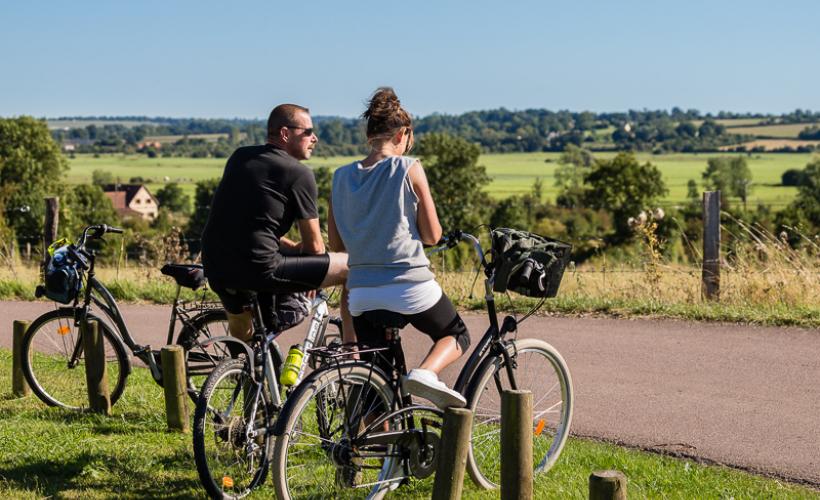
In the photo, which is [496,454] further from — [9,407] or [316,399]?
[9,407]

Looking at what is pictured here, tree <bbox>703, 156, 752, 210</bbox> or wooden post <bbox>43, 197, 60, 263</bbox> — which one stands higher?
wooden post <bbox>43, 197, 60, 263</bbox>

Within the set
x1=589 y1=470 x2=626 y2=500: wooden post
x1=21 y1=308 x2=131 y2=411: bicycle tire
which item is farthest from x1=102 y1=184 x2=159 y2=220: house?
x1=589 y1=470 x2=626 y2=500: wooden post

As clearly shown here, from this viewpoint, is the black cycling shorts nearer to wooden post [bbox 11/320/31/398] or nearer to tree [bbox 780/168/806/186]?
wooden post [bbox 11/320/31/398]

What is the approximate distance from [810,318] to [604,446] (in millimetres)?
4697

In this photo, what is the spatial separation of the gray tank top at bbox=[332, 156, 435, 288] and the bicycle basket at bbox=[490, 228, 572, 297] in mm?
387

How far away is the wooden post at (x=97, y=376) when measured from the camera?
6.94m

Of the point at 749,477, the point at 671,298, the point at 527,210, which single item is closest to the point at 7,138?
the point at 527,210

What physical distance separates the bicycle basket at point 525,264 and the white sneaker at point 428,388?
581 mm

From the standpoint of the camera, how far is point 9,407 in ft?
24.4

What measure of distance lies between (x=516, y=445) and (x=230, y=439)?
1573mm

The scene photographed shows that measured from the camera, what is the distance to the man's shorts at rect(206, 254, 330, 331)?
18.1 feet

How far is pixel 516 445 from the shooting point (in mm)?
4422

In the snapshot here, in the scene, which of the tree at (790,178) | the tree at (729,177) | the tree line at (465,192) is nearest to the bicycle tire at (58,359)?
the tree line at (465,192)

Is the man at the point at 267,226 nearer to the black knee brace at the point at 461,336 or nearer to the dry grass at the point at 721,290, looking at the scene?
the black knee brace at the point at 461,336
